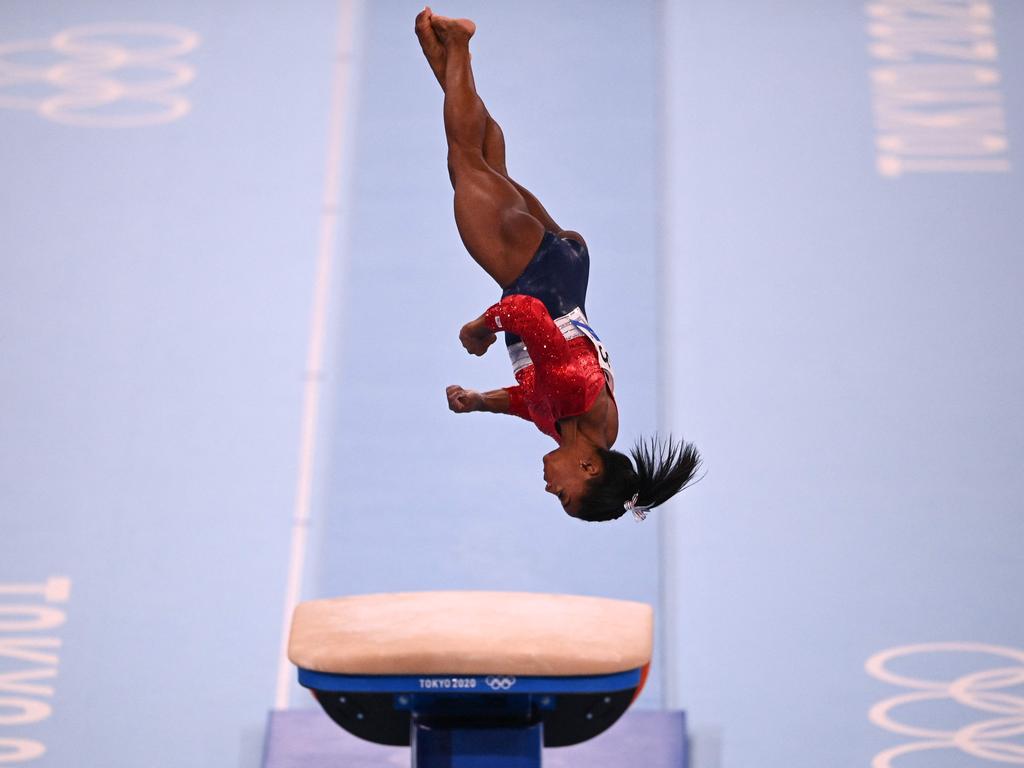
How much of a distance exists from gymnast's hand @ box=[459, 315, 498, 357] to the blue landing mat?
136 cm

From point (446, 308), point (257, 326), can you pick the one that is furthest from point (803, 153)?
point (257, 326)

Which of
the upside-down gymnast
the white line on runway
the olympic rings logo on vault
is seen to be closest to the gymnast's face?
the upside-down gymnast

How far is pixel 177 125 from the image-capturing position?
18.2 ft

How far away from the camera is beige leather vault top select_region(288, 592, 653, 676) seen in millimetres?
2625

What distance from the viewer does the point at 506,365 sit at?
479 centimetres

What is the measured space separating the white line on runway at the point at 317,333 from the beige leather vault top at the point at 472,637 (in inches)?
37.4

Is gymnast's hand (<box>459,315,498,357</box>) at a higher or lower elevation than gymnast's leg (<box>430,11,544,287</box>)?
lower

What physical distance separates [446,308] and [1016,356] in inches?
87.6

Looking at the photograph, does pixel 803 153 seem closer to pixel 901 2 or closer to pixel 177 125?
pixel 901 2

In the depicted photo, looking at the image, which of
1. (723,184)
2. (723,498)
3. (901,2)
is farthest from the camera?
(901,2)

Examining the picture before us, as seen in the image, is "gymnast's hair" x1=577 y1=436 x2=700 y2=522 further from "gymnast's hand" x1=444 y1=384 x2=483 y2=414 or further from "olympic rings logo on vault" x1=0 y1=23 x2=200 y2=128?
"olympic rings logo on vault" x1=0 y1=23 x2=200 y2=128

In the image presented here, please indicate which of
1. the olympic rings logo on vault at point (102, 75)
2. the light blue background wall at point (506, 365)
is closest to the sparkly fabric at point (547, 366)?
the light blue background wall at point (506, 365)

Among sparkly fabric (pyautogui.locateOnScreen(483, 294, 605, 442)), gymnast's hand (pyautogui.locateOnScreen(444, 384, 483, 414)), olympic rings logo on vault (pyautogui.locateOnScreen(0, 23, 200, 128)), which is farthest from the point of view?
olympic rings logo on vault (pyautogui.locateOnScreen(0, 23, 200, 128))
